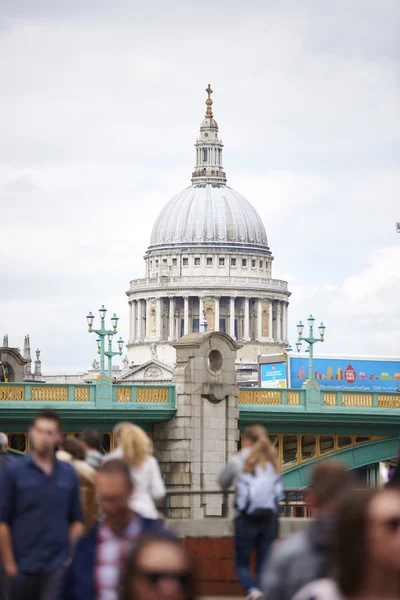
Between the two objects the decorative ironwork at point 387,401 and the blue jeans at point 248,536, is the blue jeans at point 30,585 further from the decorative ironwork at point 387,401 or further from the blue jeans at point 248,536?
the decorative ironwork at point 387,401

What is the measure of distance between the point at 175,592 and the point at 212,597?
14.1 m

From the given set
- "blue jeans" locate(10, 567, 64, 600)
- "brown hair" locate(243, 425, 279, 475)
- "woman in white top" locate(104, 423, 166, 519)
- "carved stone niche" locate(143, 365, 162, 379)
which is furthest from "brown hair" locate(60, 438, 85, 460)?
"carved stone niche" locate(143, 365, 162, 379)

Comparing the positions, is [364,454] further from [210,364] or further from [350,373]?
[350,373]

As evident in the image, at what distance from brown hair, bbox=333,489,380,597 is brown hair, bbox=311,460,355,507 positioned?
3.97m

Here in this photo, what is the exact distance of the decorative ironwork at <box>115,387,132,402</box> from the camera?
63.3 meters

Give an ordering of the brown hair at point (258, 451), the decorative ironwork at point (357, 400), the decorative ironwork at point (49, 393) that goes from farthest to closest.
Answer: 1. the decorative ironwork at point (357, 400)
2. the decorative ironwork at point (49, 393)
3. the brown hair at point (258, 451)

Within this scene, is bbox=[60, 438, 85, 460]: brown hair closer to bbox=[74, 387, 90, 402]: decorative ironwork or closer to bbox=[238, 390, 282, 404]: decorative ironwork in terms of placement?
bbox=[74, 387, 90, 402]: decorative ironwork

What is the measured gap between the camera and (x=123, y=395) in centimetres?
6344

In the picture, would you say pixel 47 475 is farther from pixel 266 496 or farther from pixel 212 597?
pixel 212 597

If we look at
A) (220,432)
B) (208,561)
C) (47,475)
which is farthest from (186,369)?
(47,475)

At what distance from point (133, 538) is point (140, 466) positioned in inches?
153

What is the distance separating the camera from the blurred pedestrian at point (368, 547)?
6.91 m

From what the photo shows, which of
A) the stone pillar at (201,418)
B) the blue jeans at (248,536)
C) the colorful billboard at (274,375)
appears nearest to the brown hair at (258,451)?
the blue jeans at (248,536)

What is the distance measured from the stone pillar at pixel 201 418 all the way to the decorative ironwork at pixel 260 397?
9.42 ft
